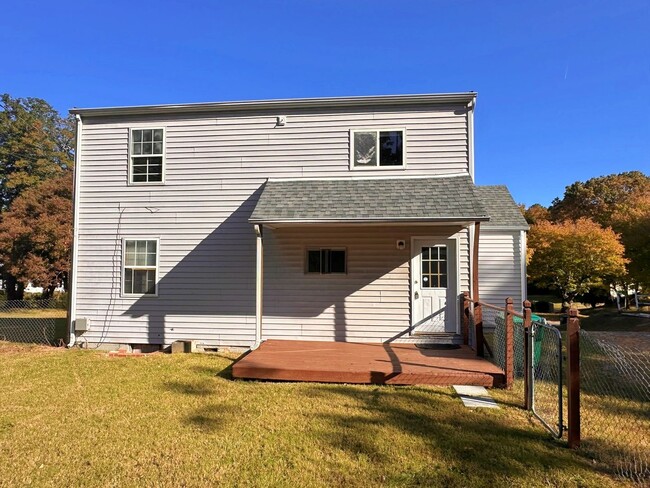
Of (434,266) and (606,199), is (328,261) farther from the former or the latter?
(606,199)

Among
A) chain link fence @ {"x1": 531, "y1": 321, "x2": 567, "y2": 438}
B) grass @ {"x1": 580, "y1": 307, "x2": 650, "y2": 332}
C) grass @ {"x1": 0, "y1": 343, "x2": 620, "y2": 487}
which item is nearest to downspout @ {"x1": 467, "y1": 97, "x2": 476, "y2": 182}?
chain link fence @ {"x1": 531, "y1": 321, "x2": 567, "y2": 438}

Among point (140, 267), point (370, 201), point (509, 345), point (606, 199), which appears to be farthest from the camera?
point (606, 199)

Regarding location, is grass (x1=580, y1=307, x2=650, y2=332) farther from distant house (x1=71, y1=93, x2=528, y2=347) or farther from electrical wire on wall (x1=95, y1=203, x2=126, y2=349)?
electrical wire on wall (x1=95, y1=203, x2=126, y2=349)

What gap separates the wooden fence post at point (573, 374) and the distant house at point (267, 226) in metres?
3.94

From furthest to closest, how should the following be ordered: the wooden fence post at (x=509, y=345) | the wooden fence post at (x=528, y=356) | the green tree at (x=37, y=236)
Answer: the green tree at (x=37, y=236), the wooden fence post at (x=509, y=345), the wooden fence post at (x=528, y=356)

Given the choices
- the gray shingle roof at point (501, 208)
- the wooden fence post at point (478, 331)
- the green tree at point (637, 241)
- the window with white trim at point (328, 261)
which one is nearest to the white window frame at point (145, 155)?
the window with white trim at point (328, 261)

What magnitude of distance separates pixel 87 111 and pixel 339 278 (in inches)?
260

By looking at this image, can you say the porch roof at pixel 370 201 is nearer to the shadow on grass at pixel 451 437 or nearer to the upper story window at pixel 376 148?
the upper story window at pixel 376 148

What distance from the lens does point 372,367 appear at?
19.2ft

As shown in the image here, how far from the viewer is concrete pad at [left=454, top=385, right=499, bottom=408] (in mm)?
4818

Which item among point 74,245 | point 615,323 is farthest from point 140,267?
point 615,323

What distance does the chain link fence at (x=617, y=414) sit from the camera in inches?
136

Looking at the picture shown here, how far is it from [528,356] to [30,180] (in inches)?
1228

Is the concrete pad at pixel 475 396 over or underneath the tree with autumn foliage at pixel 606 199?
underneath
